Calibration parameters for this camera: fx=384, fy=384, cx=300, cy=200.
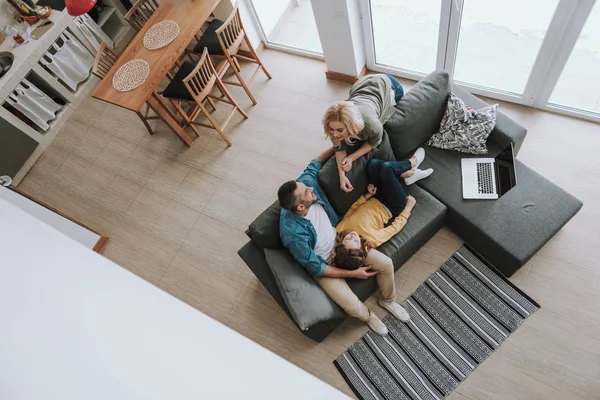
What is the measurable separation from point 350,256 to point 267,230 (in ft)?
1.91

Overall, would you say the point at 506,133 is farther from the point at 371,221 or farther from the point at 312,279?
the point at 312,279

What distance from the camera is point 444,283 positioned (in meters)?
2.87

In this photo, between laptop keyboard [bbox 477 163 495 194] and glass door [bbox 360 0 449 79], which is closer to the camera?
laptop keyboard [bbox 477 163 495 194]

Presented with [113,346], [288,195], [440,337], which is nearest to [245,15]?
[288,195]

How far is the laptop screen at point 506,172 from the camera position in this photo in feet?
8.77

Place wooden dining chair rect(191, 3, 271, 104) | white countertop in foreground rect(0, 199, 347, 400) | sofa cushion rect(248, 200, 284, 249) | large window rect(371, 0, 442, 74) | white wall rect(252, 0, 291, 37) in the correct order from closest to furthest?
white countertop in foreground rect(0, 199, 347, 400) → sofa cushion rect(248, 200, 284, 249) → large window rect(371, 0, 442, 74) → wooden dining chair rect(191, 3, 271, 104) → white wall rect(252, 0, 291, 37)

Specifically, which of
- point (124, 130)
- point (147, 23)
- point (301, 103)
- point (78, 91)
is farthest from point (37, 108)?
point (301, 103)

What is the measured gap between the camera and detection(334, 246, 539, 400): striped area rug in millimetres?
2590

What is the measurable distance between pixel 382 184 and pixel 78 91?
4063 mm

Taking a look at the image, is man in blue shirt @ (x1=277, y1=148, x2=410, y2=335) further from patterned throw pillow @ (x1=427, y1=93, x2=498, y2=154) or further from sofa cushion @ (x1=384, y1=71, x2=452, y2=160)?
patterned throw pillow @ (x1=427, y1=93, x2=498, y2=154)

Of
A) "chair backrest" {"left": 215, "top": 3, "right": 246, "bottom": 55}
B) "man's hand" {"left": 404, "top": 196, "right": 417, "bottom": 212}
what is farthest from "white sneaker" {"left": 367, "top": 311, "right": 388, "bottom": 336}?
"chair backrest" {"left": 215, "top": 3, "right": 246, "bottom": 55}

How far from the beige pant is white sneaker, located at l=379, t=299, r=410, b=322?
0.13 metres

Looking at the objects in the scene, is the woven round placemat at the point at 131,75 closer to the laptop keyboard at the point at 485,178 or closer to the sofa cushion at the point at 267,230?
the sofa cushion at the point at 267,230

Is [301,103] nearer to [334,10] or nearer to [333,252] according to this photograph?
[334,10]
